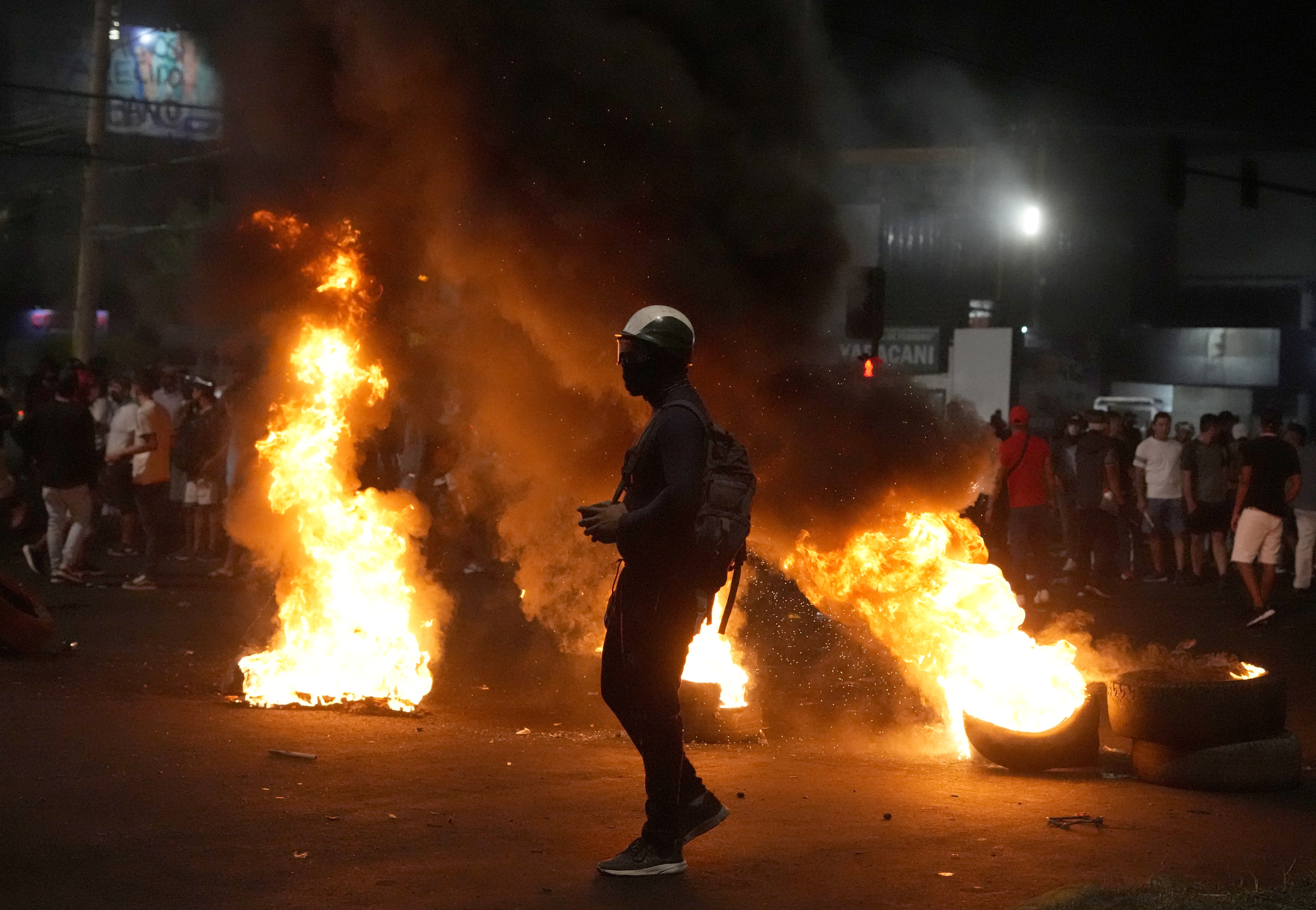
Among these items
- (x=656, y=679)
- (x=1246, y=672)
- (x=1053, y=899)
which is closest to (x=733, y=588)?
(x=656, y=679)

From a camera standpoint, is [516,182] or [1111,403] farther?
[1111,403]

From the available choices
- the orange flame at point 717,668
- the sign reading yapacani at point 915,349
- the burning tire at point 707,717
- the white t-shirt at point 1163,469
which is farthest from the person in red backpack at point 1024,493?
the sign reading yapacani at point 915,349

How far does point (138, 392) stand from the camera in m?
14.5

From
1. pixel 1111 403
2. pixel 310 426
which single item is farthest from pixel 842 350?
pixel 1111 403

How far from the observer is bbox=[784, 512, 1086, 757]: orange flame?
6.55m

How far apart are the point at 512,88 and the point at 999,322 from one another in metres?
28.7

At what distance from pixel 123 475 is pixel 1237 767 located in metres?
12.3

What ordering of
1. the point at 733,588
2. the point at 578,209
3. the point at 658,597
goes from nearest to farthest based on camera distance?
the point at 658,597, the point at 733,588, the point at 578,209

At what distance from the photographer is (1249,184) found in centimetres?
2180

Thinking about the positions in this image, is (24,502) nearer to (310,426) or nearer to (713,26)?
(310,426)

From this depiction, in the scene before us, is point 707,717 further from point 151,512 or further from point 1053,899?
point 151,512

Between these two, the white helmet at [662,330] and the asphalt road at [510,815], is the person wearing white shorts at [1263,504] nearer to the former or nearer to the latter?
the asphalt road at [510,815]

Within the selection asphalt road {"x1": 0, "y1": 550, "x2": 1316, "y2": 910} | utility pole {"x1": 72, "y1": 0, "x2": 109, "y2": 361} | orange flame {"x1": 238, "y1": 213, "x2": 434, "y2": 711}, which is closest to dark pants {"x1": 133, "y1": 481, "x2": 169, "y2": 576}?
asphalt road {"x1": 0, "y1": 550, "x2": 1316, "y2": 910}

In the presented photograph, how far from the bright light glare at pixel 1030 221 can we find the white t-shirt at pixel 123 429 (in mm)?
25851
